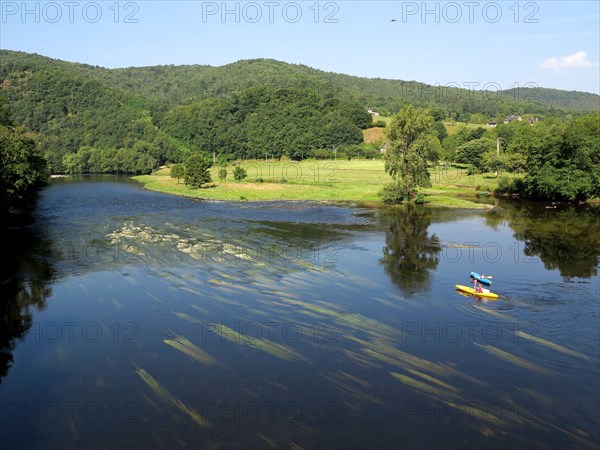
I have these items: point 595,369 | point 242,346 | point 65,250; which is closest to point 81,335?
point 242,346

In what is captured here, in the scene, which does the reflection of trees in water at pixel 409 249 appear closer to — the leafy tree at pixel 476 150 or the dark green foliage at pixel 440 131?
the leafy tree at pixel 476 150

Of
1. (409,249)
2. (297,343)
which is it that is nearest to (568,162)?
(409,249)

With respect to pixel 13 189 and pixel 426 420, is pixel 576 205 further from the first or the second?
pixel 13 189

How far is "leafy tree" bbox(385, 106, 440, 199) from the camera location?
266ft

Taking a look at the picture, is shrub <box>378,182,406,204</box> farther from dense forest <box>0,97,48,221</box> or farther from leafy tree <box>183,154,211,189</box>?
dense forest <box>0,97,48,221</box>

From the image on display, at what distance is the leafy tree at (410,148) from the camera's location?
81062 mm

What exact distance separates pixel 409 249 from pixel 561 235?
1939 cm

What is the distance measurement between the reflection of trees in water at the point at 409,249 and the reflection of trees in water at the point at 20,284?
25672mm

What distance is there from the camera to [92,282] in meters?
40.4

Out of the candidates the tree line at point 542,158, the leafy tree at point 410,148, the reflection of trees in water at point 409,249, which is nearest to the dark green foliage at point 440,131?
the tree line at point 542,158

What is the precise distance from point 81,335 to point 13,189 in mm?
46168

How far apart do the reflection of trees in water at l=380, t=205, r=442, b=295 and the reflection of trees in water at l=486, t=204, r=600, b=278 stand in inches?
370

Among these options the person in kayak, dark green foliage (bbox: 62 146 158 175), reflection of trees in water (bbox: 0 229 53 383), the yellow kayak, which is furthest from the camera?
dark green foliage (bbox: 62 146 158 175)

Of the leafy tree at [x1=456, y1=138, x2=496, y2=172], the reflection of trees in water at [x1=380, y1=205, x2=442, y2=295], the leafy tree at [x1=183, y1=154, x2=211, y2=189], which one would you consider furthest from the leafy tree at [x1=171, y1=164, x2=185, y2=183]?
the leafy tree at [x1=456, y1=138, x2=496, y2=172]
